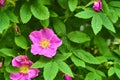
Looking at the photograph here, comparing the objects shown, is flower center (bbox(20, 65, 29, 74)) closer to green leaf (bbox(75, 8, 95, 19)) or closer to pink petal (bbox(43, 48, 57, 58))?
pink petal (bbox(43, 48, 57, 58))

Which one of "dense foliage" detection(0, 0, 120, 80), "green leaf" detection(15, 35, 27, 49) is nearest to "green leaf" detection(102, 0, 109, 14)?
"dense foliage" detection(0, 0, 120, 80)

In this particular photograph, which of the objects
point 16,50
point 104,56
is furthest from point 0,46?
point 104,56

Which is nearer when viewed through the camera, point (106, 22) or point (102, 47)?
point (106, 22)

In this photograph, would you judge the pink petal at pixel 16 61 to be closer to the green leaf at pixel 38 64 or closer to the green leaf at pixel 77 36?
the green leaf at pixel 38 64

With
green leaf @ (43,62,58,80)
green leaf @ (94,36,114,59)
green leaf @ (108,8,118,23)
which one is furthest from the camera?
green leaf @ (94,36,114,59)

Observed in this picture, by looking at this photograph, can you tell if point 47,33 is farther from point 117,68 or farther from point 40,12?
point 117,68

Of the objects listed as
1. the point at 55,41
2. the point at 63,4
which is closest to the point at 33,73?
the point at 55,41

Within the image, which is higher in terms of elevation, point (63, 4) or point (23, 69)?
point (63, 4)
